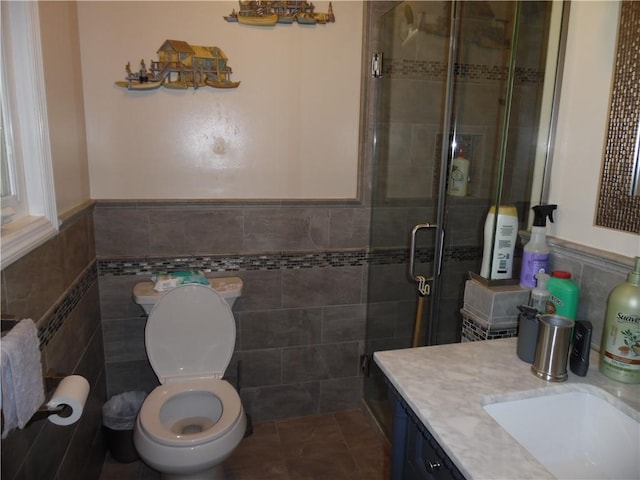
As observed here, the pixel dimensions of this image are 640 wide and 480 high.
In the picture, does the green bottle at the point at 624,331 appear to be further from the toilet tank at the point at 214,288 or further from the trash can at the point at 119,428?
the trash can at the point at 119,428

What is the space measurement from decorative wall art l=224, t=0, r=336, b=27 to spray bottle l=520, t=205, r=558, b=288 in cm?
146

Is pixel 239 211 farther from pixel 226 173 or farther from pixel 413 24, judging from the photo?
pixel 413 24

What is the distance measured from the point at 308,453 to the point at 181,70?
6.58 feet

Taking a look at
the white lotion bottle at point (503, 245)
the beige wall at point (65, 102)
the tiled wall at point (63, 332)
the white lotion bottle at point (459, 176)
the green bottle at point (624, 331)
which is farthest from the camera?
the white lotion bottle at point (459, 176)

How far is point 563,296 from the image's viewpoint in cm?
125

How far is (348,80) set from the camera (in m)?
2.32

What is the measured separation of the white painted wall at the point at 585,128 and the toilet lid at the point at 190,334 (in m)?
1.48

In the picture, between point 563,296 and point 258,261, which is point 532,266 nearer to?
point 563,296

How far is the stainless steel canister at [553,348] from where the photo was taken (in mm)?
1107

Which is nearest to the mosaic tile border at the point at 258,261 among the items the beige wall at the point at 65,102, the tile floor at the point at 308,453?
A: the beige wall at the point at 65,102

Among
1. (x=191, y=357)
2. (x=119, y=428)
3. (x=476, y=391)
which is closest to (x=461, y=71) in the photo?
(x=476, y=391)

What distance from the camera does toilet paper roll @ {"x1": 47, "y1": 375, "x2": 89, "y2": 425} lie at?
1.10m

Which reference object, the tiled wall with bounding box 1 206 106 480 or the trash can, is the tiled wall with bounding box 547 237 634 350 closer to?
the tiled wall with bounding box 1 206 106 480

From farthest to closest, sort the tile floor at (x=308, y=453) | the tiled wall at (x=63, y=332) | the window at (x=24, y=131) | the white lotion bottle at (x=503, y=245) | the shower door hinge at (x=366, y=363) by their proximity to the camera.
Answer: the shower door hinge at (x=366, y=363)
the tile floor at (x=308, y=453)
the white lotion bottle at (x=503, y=245)
the window at (x=24, y=131)
the tiled wall at (x=63, y=332)
